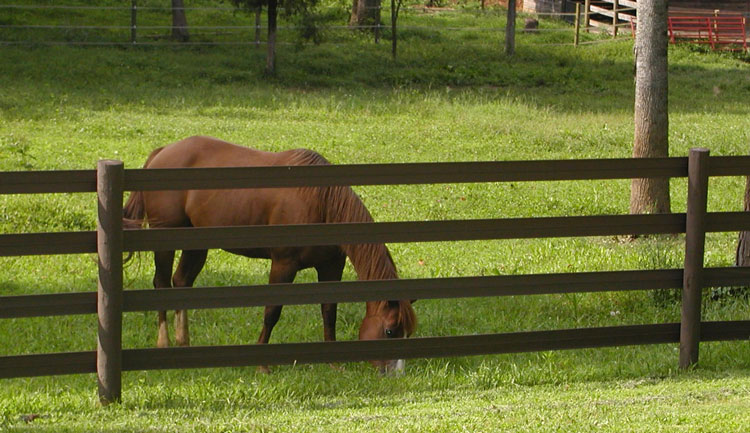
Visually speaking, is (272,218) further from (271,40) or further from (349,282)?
(271,40)

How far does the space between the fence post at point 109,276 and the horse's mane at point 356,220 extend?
1.83m

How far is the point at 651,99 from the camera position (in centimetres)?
1244

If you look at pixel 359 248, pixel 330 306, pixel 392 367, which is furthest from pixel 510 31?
pixel 392 367

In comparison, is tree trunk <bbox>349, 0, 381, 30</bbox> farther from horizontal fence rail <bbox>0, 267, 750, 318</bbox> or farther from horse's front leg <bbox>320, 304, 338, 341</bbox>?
horizontal fence rail <bbox>0, 267, 750, 318</bbox>

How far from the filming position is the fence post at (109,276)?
5574 millimetres

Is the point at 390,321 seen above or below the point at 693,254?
below

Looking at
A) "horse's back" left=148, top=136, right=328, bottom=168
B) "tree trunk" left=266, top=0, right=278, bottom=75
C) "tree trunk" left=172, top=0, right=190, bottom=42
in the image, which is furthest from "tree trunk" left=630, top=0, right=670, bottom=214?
"tree trunk" left=172, top=0, right=190, bottom=42

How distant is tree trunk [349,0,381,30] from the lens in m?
33.6

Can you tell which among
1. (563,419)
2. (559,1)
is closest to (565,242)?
(563,419)

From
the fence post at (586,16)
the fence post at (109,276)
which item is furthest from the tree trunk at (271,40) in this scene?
the fence post at (109,276)

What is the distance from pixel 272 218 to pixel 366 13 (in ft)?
89.8

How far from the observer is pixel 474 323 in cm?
864

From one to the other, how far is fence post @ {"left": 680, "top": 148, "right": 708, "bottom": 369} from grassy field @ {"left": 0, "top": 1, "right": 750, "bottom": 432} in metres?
0.20

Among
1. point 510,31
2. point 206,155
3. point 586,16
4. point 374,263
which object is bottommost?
point 374,263
